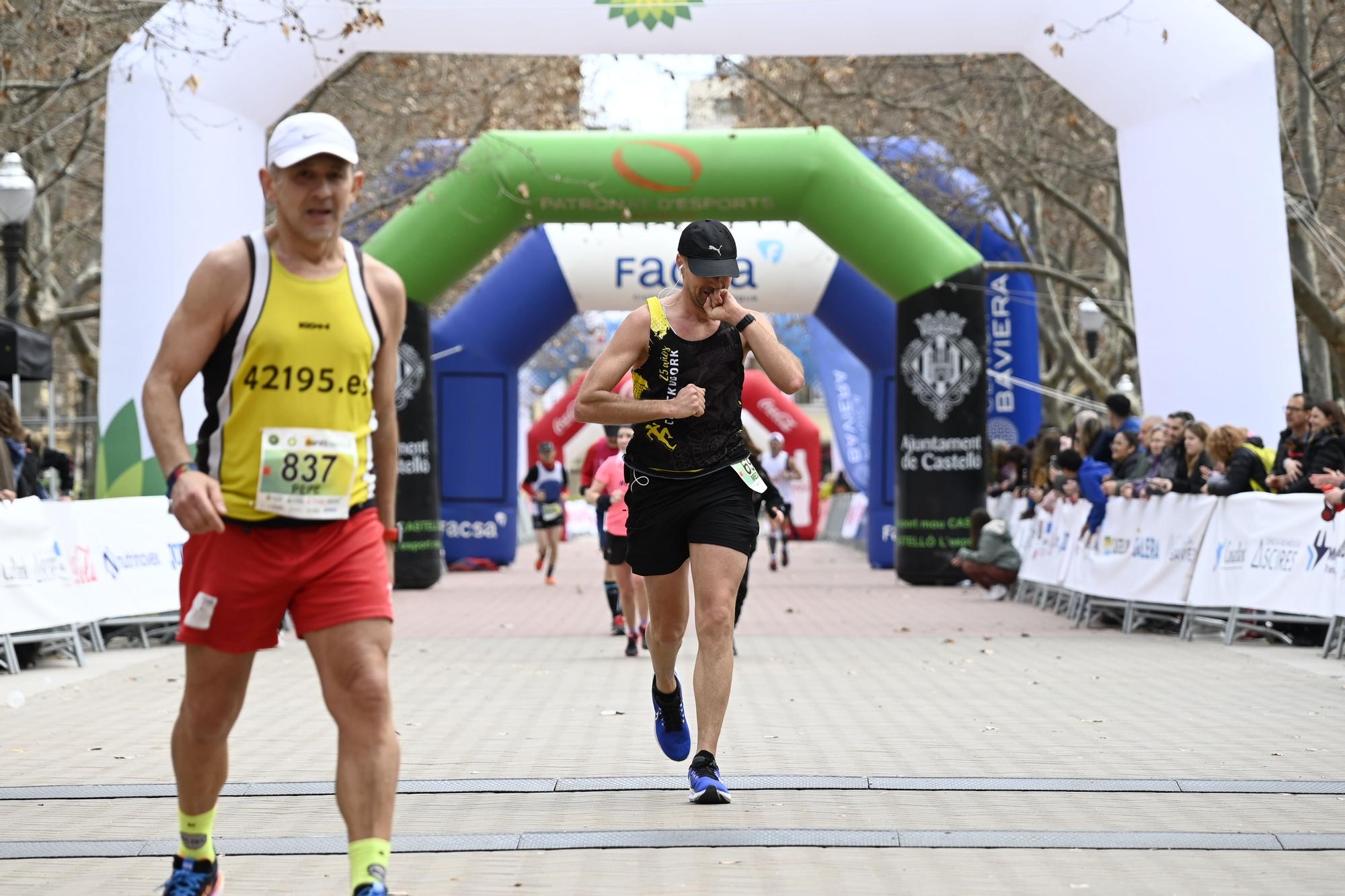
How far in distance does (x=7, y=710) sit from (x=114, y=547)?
3.39 m

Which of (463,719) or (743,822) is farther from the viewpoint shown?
(463,719)

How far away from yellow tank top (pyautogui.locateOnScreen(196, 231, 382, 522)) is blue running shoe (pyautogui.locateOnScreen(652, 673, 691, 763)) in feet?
8.29

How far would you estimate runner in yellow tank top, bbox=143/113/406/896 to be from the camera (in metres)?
4.25

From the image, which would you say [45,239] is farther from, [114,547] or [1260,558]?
[1260,558]

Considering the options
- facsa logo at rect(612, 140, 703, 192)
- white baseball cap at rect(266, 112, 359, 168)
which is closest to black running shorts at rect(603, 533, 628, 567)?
facsa logo at rect(612, 140, 703, 192)

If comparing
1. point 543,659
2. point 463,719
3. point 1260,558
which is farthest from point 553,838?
point 1260,558

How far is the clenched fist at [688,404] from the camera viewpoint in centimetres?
622

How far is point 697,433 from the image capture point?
640cm

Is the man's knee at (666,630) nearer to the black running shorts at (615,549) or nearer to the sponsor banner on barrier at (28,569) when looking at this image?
the black running shorts at (615,549)

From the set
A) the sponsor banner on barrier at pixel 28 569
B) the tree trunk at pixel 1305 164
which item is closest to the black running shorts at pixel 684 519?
the sponsor banner on barrier at pixel 28 569

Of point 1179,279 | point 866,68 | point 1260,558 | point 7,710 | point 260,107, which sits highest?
point 866,68

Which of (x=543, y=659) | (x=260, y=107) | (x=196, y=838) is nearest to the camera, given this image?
(x=196, y=838)

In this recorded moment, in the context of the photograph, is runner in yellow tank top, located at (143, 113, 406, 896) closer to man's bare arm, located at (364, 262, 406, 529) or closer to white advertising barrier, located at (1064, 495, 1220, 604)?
man's bare arm, located at (364, 262, 406, 529)

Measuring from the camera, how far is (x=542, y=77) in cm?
2678
